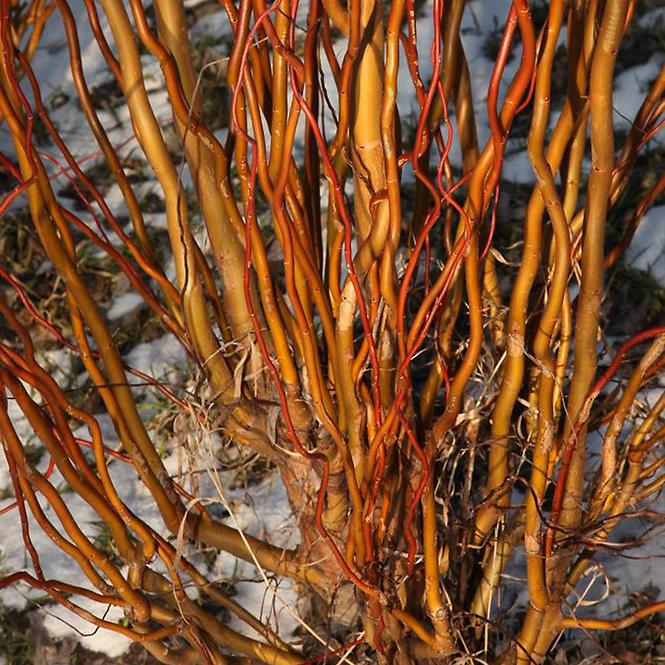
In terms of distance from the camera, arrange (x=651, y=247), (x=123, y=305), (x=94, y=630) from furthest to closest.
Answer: (x=123, y=305) < (x=651, y=247) < (x=94, y=630)

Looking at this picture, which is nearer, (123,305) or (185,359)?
(185,359)

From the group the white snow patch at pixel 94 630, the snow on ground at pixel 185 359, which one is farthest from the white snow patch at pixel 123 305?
the white snow patch at pixel 94 630

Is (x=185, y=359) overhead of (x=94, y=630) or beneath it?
overhead

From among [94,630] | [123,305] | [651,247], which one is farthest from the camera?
[123,305]

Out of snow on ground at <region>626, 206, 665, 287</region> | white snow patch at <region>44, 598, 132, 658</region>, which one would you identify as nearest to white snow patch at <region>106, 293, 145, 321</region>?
white snow patch at <region>44, 598, 132, 658</region>

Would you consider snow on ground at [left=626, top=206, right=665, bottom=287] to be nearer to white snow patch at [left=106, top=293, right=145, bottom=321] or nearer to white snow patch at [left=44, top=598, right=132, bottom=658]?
white snow patch at [left=106, top=293, right=145, bottom=321]

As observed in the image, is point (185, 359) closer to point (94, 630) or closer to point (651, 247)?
point (94, 630)

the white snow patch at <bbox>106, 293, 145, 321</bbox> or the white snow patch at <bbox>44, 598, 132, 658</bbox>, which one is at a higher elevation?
the white snow patch at <bbox>106, 293, 145, 321</bbox>

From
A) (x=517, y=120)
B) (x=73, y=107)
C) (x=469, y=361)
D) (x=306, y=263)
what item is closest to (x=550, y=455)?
(x=469, y=361)

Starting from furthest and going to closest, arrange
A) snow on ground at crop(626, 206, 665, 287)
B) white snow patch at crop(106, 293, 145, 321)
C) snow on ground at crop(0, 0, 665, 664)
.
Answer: white snow patch at crop(106, 293, 145, 321)
snow on ground at crop(626, 206, 665, 287)
snow on ground at crop(0, 0, 665, 664)

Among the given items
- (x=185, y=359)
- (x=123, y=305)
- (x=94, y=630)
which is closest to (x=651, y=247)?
(x=185, y=359)

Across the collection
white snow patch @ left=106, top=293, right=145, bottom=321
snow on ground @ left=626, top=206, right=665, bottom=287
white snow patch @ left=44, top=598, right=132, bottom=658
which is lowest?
white snow patch @ left=44, top=598, right=132, bottom=658

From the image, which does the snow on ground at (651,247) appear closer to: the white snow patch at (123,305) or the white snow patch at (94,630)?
the white snow patch at (123,305)

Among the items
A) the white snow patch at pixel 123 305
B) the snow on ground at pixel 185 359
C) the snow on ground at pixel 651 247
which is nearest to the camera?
the snow on ground at pixel 185 359
